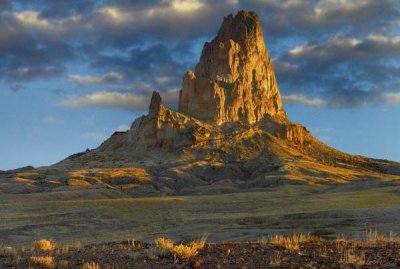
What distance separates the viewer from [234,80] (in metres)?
158

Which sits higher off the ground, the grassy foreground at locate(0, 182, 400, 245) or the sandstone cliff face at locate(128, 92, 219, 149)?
the sandstone cliff face at locate(128, 92, 219, 149)

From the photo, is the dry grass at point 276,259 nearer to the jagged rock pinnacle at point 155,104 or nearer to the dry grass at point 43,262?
the dry grass at point 43,262

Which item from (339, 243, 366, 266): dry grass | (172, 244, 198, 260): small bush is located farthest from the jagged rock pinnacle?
(339, 243, 366, 266): dry grass

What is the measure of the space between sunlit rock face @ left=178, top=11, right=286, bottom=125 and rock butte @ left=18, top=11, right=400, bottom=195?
0.25 meters

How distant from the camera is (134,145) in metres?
140

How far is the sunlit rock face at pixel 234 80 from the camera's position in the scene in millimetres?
150500

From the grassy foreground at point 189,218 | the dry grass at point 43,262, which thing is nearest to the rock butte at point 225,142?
the grassy foreground at point 189,218

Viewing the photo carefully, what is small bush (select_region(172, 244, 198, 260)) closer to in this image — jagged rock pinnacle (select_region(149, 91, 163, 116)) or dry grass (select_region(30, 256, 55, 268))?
dry grass (select_region(30, 256, 55, 268))

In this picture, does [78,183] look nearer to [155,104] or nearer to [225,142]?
[225,142]

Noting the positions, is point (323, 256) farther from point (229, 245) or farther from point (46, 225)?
point (46, 225)

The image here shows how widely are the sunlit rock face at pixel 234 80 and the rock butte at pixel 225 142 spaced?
0.82 ft

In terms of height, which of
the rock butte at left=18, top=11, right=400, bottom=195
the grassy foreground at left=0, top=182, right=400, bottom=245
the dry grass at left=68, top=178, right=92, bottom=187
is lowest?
the grassy foreground at left=0, top=182, right=400, bottom=245

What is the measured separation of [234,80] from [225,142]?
27449mm

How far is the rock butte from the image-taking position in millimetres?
113938
